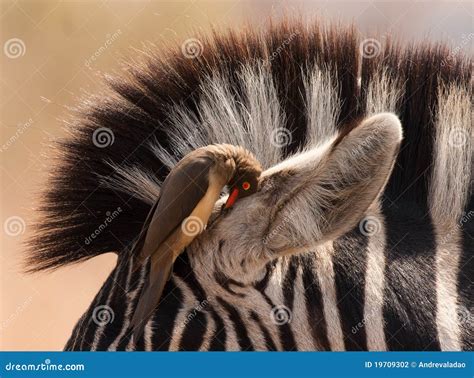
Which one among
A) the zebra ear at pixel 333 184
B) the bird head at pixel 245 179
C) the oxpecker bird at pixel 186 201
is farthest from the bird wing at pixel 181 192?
the zebra ear at pixel 333 184

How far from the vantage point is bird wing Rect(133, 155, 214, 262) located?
232 cm

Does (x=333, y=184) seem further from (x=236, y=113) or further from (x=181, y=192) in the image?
(x=236, y=113)

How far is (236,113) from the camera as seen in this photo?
10.4 ft

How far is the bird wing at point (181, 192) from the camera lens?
7.61ft

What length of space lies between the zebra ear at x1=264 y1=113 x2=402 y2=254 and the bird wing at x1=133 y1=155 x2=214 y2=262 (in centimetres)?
24

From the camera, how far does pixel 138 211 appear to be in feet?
10.3

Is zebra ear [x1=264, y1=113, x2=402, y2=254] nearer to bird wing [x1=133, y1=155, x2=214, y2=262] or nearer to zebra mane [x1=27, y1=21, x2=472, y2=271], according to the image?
bird wing [x1=133, y1=155, x2=214, y2=262]

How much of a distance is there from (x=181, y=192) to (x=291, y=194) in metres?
0.36

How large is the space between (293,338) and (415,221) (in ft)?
2.47

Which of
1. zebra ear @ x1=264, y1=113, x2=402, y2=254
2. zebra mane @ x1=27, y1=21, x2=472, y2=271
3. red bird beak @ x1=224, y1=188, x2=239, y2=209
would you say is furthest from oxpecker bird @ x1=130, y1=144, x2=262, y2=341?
zebra mane @ x1=27, y1=21, x2=472, y2=271

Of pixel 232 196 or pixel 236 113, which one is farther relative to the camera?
pixel 236 113

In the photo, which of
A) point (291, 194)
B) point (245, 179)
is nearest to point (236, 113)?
point (245, 179)

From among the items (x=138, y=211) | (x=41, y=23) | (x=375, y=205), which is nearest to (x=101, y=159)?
(x=138, y=211)

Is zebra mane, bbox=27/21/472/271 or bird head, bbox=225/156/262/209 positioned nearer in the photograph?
bird head, bbox=225/156/262/209
